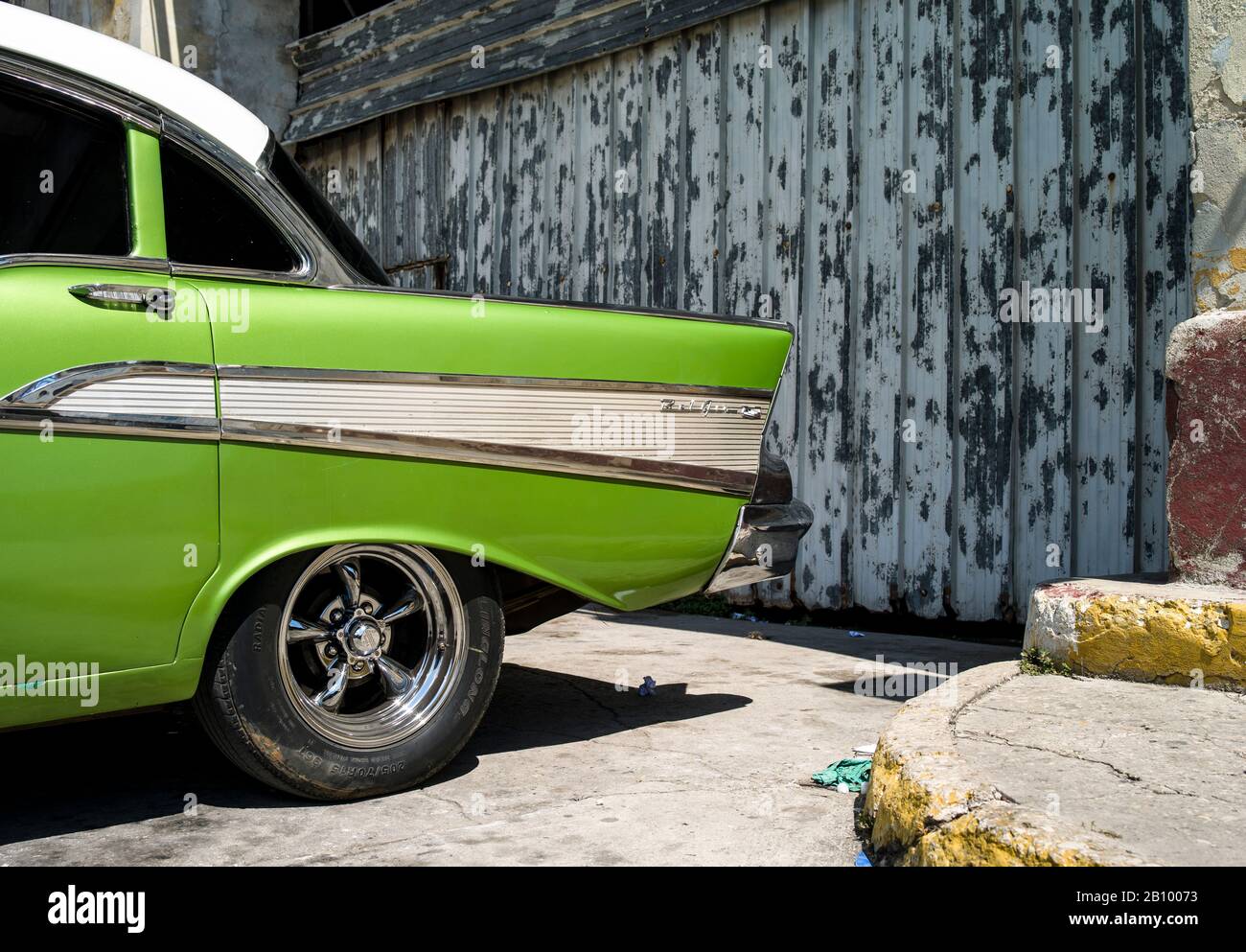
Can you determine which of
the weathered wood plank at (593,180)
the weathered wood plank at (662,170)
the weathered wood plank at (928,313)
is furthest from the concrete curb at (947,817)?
the weathered wood plank at (593,180)

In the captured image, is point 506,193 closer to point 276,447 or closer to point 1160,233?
point 1160,233

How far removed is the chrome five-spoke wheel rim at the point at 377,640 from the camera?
3135 millimetres

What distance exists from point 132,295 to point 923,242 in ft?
12.9

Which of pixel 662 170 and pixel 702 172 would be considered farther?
pixel 662 170

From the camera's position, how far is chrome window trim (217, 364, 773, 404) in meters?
2.91

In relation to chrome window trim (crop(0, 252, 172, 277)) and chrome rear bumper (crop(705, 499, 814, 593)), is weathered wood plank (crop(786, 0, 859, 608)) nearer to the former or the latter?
chrome rear bumper (crop(705, 499, 814, 593))

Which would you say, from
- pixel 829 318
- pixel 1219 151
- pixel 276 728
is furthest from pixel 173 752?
pixel 829 318

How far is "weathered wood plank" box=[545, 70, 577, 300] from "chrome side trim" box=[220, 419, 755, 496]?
13.3 ft

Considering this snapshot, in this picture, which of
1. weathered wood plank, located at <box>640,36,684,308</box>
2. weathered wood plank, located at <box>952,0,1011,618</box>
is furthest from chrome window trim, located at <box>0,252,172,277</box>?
weathered wood plank, located at <box>640,36,684,308</box>

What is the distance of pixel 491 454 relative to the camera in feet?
10.4

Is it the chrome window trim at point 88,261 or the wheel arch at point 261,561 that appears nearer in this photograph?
the chrome window trim at point 88,261

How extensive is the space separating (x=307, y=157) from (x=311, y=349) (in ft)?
24.0

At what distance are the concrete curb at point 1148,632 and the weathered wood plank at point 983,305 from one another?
Result: 67.4 inches

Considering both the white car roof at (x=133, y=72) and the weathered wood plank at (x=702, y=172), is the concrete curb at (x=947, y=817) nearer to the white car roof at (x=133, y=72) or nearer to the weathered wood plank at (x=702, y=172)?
the white car roof at (x=133, y=72)
